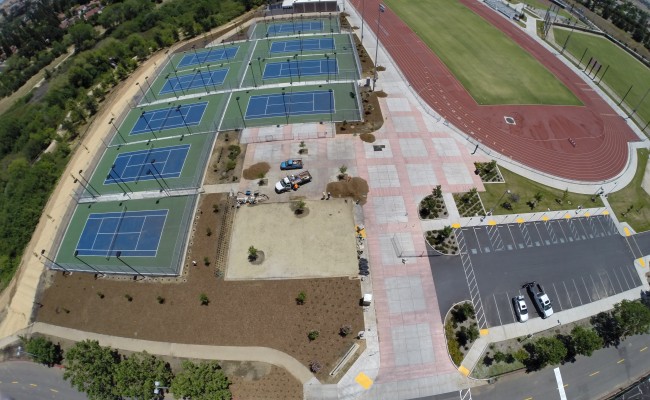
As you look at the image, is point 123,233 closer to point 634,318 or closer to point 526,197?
point 526,197

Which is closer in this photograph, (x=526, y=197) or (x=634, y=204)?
(x=526, y=197)

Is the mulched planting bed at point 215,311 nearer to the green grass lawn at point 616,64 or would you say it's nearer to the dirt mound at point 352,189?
the dirt mound at point 352,189

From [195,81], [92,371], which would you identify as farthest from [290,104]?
[92,371]

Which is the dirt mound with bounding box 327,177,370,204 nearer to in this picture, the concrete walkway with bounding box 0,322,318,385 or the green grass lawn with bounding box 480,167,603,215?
the green grass lawn with bounding box 480,167,603,215

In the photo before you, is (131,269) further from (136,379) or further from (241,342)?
(241,342)

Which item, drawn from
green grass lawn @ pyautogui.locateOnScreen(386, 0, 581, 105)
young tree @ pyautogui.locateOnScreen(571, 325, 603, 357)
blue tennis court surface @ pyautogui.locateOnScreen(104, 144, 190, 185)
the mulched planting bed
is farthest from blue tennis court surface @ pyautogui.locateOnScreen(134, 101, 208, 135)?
young tree @ pyautogui.locateOnScreen(571, 325, 603, 357)
